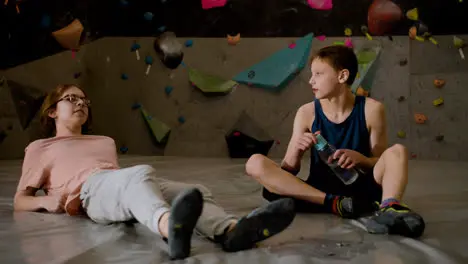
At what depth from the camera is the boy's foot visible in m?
1.27

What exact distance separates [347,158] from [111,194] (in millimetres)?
686

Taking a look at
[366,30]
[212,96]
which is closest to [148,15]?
[212,96]

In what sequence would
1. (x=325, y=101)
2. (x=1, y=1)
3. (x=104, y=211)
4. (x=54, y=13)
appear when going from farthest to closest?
(x=54, y=13) → (x=1, y=1) → (x=325, y=101) → (x=104, y=211)

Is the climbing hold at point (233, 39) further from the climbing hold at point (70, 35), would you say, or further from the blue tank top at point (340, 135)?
the blue tank top at point (340, 135)

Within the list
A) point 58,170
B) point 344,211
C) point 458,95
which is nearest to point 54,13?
point 58,170

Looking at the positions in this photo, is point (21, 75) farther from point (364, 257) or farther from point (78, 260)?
point (364, 257)

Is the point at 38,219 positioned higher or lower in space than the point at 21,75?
lower

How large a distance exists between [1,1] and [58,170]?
74.8 inches

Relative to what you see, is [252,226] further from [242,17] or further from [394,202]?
[242,17]

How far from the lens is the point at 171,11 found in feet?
11.6

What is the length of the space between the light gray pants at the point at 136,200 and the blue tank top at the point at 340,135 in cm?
45

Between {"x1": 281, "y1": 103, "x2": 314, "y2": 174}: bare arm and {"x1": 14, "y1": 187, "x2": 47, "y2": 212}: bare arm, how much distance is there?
783 mm

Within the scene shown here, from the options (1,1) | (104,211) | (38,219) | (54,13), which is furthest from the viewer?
(54,13)

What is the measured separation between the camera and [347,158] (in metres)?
1.49
